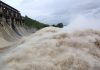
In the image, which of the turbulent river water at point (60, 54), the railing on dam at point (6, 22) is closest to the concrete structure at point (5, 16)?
the railing on dam at point (6, 22)

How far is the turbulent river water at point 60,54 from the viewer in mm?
6975

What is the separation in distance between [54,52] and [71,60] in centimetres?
92

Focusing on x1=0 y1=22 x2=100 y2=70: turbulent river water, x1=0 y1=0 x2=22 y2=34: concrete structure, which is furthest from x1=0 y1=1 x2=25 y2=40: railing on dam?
x1=0 y1=22 x2=100 y2=70: turbulent river water

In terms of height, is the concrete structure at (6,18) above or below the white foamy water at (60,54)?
above

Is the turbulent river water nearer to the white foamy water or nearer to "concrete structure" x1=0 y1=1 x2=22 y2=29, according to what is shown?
the white foamy water

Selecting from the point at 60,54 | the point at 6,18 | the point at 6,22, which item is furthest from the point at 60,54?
the point at 6,18

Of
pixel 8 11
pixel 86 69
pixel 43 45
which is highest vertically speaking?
pixel 8 11

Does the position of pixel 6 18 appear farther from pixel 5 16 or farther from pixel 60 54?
pixel 60 54

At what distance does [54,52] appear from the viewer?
7.82m

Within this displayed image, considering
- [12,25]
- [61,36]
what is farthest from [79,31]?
[12,25]

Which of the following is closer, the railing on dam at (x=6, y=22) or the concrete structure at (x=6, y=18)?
the railing on dam at (x=6, y=22)

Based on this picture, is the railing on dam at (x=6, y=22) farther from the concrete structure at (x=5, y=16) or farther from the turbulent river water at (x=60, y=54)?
the turbulent river water at (x=60, y=54)

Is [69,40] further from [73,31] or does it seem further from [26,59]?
[26,59]

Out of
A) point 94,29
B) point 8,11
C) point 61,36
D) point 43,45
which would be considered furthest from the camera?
point 8,11
